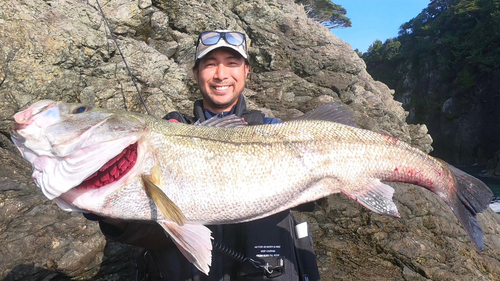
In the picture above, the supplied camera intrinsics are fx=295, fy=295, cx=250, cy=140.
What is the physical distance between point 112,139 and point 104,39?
5810 mm

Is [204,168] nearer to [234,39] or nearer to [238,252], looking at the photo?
[238,252]

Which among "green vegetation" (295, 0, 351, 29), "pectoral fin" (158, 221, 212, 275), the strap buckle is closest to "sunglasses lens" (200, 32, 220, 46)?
"pectoral fin" (158, 221, 212, 275)

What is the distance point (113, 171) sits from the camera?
1816mm

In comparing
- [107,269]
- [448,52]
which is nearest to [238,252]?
[107,269]

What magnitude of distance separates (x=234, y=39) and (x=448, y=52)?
146 ft

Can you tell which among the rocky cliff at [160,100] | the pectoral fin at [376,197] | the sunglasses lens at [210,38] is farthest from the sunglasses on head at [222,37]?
the rocky cliff at [160,100]

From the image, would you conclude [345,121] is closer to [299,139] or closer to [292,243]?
[299,139]

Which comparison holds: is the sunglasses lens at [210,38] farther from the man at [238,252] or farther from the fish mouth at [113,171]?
the man at [238,252]

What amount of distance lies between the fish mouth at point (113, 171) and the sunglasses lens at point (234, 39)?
1.66m

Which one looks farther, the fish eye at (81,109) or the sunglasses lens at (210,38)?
the sunglasses lens at (210,38)

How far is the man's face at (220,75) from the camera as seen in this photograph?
119 inches

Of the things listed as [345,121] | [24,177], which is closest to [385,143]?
[345,121]

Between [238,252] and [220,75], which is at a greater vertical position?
[220,75]

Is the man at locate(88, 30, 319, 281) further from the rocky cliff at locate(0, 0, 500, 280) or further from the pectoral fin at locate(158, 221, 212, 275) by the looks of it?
the rocky cliff at locate(0, 0, 500, 280)
